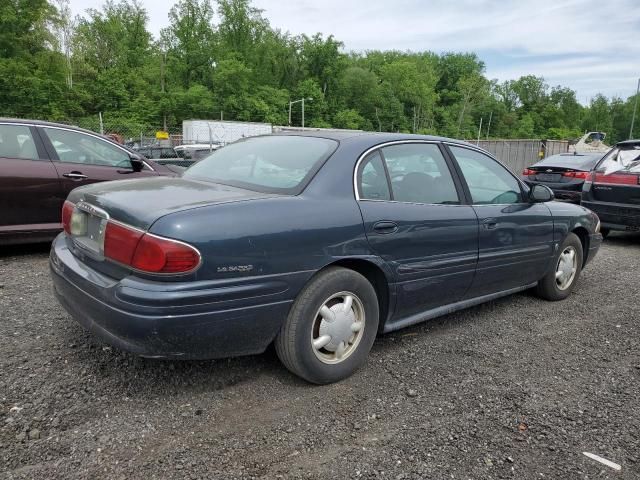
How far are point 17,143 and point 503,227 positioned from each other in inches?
194

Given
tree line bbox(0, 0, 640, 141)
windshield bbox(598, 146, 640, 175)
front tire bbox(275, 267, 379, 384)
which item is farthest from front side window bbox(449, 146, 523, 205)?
tree line bbox(0, 0, 640, 141)

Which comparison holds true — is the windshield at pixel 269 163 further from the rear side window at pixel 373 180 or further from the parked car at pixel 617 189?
the parked car at pixel 617 189

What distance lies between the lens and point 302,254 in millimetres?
2629

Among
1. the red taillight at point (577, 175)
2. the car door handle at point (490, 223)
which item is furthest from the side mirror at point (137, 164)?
the red taillight at point (577, 175)

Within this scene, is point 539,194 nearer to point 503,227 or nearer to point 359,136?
point 503,227

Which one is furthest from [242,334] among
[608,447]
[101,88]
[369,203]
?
[101,88]

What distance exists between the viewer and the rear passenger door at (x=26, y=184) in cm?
514

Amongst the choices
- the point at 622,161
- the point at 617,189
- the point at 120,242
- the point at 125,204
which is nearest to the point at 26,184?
the point at 125,204

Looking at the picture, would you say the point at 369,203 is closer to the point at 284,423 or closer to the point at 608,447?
the point at 284,423

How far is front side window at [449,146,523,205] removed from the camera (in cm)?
377

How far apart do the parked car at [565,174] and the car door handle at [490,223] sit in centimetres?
627

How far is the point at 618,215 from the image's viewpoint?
737 centimetres

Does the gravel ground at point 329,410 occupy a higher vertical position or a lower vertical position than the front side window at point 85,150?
lower

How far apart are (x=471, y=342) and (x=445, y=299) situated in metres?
0.41
